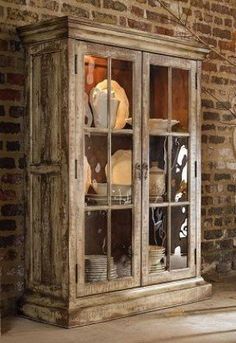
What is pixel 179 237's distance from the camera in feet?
15.3

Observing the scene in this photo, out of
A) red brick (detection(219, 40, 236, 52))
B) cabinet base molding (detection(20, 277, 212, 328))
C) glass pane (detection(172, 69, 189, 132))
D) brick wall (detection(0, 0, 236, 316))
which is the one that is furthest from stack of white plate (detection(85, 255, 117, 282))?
red brick (detection(219, 40, 236, 52))

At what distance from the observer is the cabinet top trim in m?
3.96

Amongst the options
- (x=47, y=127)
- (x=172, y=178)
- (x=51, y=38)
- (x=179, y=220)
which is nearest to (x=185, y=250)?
(x=179, y=220)

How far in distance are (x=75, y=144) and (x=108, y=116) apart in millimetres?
335

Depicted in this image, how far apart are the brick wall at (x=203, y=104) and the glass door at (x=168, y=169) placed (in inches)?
13.6

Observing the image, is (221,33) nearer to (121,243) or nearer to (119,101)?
(119,101)

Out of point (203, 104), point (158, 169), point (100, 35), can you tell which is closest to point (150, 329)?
point (158, 169)

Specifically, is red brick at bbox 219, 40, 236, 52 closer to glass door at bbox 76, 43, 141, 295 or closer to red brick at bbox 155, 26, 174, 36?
red brick at bbox 155, 26, 174, 36

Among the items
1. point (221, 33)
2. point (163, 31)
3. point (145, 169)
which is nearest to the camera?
point (145, 169)

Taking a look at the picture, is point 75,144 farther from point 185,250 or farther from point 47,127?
point 185,250

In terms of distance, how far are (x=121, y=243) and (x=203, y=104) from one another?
77.0 inches

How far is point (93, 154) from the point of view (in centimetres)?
414

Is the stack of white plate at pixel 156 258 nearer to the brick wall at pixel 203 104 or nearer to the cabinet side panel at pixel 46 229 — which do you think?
the cabinet side panel at pixel 46 229

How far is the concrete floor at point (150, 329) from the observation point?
372 centimetres
